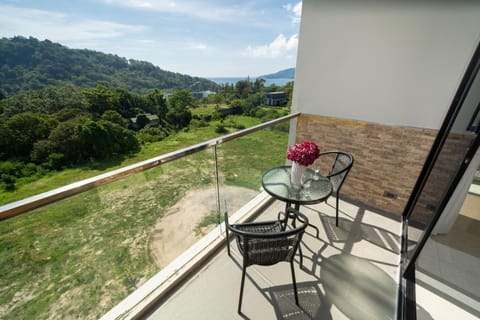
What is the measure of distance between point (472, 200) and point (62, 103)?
3875cm

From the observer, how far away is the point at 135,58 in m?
37.6

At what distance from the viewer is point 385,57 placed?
2.42 metres

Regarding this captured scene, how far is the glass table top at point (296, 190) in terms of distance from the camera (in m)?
1.89

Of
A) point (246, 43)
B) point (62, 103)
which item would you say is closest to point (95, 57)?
point (62, 103)

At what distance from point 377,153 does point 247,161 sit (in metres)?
2.38

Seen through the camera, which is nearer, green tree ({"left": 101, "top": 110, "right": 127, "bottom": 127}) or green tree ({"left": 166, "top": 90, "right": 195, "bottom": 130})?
green tree ({"left": 101, "top": 110, "right": 127, "bottom": 127})

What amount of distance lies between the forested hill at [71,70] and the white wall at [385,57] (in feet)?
126

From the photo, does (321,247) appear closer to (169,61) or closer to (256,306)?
(256,306)

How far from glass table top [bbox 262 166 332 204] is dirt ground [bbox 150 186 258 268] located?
1.97ft

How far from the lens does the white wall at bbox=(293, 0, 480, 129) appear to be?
2066 millimetres

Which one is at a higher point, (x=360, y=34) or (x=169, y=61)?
(x=169, y=61)

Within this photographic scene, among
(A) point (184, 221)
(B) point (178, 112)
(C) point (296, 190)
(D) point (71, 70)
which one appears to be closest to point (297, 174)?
(C) point (296, 190)

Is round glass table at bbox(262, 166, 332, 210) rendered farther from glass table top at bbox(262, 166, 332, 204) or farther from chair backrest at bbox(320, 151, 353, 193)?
chair backrest at bbox(320, 151, 353, 193)

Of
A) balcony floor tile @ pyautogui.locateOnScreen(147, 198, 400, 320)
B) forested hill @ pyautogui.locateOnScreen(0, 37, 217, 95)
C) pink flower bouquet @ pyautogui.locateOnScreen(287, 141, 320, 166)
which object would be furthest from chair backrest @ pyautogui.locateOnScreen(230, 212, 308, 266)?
forested hill @ pyautogui.locateOnScreen(0, 37, 217, 95)
